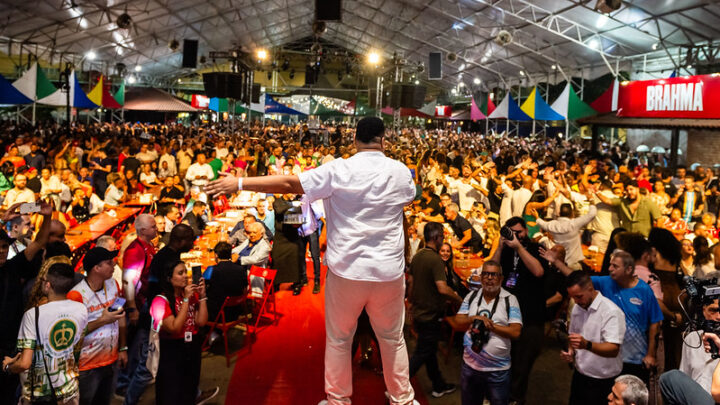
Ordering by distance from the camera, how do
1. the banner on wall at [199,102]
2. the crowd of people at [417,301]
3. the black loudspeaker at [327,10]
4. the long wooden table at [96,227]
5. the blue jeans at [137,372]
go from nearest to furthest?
the crowd of people at [417,301], the blue jeans at [137,372], the long wooden table at [96,227], the black loudspeaker at [327,10], the banner on wall at [199,102]

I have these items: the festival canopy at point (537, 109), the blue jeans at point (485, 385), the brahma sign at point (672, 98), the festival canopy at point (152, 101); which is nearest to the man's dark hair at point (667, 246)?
the blue jeans at point (485, 385)

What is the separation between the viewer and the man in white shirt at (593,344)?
2850 mm

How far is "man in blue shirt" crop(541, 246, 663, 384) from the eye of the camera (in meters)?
3.09

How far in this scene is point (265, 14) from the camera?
25953 millimetres

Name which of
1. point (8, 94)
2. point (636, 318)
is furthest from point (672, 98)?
point (8, 94)

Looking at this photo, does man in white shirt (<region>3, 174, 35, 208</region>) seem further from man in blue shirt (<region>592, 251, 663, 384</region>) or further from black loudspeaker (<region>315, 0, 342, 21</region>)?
black loudspeaker (<region>315, 0, 342, 21</region>)

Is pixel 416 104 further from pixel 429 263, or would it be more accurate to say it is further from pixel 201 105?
pixel 201 105

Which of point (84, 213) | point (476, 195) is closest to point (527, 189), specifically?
point (476, 195)

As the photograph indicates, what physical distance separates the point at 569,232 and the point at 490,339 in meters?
2.61

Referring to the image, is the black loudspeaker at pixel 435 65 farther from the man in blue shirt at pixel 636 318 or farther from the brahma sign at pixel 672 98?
the man in blue shirt at pixel 636 318

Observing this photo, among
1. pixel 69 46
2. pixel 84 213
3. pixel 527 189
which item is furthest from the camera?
pixel 69 46

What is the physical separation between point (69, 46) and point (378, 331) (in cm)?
2447

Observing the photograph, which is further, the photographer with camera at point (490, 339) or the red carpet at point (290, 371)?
the red carpet at point (290, 371)

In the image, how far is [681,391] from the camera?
184 centimetres
